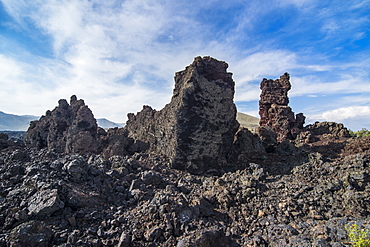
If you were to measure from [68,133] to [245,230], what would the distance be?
46.2ft

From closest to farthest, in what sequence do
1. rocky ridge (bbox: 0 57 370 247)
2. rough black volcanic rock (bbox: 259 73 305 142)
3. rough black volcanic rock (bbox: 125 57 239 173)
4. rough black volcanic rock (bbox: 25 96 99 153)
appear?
rocky ridge (bbox: 0 57 370 247)
rough black volcanic rock (bbox: 125 57 239 173)
rough black volcanic rock (bbox: 25 96 99 153)
rough black volcanic rock (bbox: 259 73 305 142)

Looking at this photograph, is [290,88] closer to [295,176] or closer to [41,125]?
[295,176]

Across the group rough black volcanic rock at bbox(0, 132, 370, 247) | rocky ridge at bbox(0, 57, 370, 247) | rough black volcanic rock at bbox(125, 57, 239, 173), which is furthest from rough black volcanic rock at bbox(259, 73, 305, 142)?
rough black volcanic rock at bbox(0, 132, 370, 247)

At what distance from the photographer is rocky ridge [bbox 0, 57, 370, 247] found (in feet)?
21.5

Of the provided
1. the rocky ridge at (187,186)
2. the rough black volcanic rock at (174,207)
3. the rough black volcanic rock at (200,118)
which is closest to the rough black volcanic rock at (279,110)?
the rocky ridge at (187,186)

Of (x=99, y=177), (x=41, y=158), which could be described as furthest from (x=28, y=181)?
(x=41, y=158)

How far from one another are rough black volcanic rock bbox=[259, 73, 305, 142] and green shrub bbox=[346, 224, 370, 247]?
605 inches

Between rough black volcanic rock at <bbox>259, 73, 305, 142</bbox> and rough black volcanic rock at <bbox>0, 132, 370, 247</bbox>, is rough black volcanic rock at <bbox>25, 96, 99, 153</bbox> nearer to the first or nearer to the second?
rough black volcanic rock at <bbox>0, 132, 370, 247</bbox>

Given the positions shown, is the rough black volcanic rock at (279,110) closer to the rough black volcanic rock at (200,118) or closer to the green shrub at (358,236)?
the rough black volcanic rock at (200,118)

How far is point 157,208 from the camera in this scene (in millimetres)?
7391

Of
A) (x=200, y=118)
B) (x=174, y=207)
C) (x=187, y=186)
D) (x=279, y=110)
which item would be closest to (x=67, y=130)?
(x=200, y=118)

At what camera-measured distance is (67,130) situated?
16.8m

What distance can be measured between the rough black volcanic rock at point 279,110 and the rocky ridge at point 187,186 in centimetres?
496

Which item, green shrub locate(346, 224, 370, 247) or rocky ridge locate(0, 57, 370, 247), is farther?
rocky ridge locate(0, 57, 370, 247)
